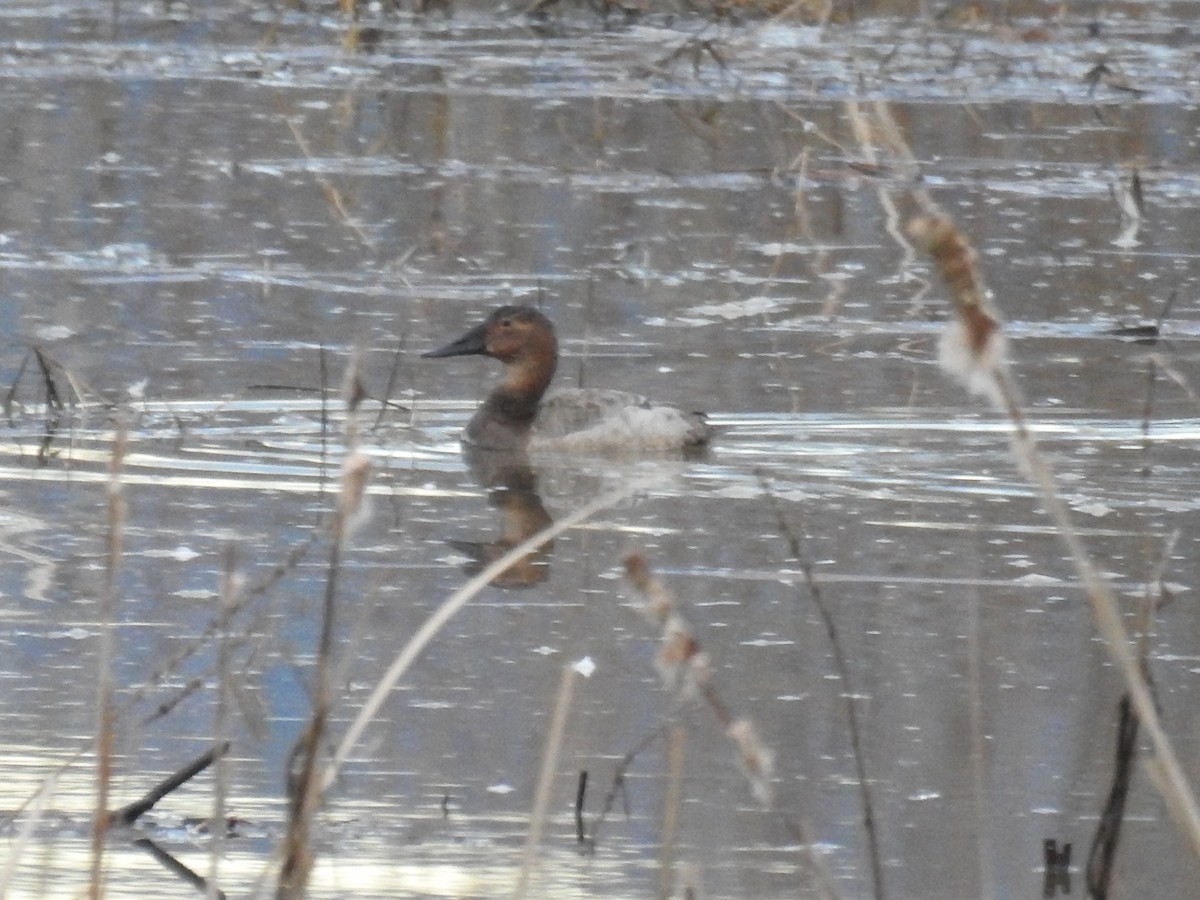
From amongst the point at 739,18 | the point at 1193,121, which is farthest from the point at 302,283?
the point at 739,18

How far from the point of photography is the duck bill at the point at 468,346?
9172 millimetres

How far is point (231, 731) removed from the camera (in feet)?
17.1

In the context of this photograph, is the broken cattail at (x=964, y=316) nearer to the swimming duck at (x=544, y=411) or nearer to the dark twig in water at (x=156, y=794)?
the dark twig in water at (x=156, y=794)

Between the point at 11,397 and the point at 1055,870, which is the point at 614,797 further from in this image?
the point at 11,397

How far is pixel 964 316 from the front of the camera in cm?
242

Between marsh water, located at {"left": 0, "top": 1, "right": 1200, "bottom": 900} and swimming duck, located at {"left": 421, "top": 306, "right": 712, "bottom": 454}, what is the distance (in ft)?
0.33

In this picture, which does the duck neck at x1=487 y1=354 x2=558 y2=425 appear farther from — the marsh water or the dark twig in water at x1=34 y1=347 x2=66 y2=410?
the dark twig in water at x1=34 y1=347 x2=66 y2=410

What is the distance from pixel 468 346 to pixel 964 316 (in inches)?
270

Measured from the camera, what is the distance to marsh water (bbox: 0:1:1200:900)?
4.73 metres

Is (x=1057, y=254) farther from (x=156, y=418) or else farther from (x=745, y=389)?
(x=156, y=418)

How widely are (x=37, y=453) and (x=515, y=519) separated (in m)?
1.39

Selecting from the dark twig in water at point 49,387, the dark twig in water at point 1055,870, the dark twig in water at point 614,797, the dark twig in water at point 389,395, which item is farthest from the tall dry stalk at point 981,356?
the dark twig in water at point 49,387

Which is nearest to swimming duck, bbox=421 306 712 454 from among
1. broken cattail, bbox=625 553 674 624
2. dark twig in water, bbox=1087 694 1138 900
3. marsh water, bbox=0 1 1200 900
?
marsh water, bbox=0 1 1200 900

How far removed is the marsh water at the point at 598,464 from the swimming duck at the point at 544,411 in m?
0.10
